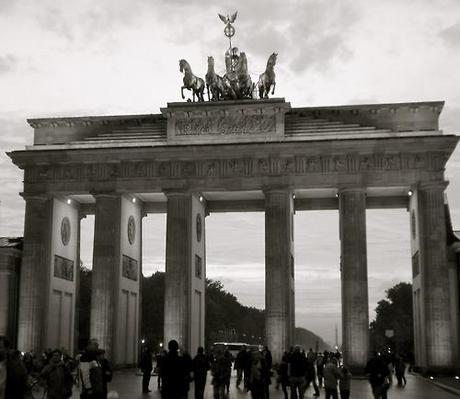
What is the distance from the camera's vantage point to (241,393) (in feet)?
113

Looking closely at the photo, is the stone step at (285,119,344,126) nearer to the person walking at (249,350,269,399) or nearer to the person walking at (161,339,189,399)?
the person walking at (249,350,269,399)

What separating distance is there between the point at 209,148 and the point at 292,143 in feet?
18.2

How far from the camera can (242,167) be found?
53.5 m

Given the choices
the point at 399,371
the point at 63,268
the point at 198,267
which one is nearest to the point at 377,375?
the point at 399,371

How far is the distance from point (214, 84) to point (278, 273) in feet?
46.2

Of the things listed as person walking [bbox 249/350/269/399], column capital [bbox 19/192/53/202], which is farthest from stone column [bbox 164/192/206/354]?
person walking [bbox 249/350/269/399]

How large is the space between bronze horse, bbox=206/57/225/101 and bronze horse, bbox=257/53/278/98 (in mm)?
2648

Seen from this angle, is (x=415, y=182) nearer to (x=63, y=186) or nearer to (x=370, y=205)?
(x=370, y=205)

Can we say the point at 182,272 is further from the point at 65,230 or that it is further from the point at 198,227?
the point at 65,230

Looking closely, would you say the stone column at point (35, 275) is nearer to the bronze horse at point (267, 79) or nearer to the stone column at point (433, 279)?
the bronze horse at point (267, 79)

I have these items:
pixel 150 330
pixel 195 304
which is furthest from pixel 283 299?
pixel 150 330

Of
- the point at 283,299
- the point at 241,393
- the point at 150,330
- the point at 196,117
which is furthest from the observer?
the point at 150,330

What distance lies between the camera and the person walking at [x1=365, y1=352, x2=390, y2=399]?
78.7 ft

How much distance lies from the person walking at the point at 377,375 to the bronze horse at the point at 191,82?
3449 centimetres
